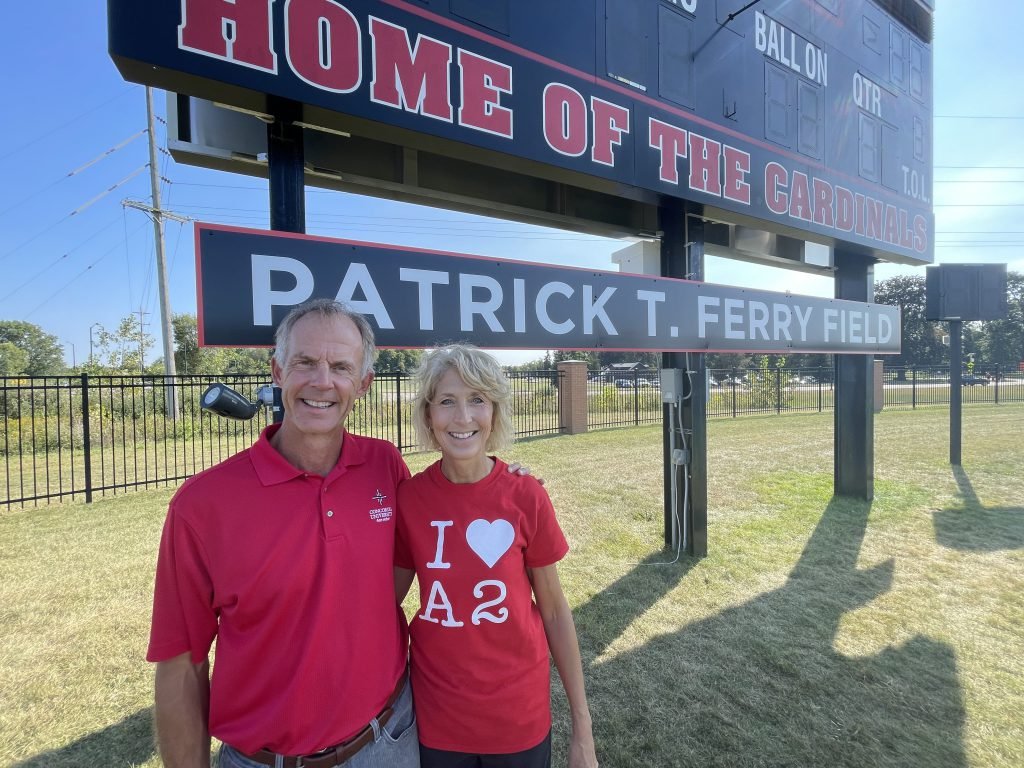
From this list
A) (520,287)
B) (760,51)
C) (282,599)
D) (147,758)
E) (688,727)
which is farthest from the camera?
(760,51)

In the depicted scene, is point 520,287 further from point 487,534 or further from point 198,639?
point 198,639

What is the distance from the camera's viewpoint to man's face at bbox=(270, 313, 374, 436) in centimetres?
137

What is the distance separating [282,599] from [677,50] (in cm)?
450

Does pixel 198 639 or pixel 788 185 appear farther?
pixel 788 185

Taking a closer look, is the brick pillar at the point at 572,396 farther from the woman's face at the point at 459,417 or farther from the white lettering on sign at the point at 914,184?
the woman's face at the point at 459,417

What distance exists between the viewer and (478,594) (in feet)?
4.84

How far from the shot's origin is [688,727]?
2.54m

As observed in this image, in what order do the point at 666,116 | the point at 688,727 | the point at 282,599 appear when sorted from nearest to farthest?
the point at 282,599 < the point at 688,727 < the point at 666,116

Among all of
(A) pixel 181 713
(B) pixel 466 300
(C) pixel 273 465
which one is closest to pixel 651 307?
(B) pixel 466 300

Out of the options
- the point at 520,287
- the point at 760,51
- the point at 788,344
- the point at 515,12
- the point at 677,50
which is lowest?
the point at 788,344

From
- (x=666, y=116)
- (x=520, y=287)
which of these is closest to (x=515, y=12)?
(x=666, y=116)

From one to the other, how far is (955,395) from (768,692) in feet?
33.2

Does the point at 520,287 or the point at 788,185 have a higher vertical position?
the point at 788,185

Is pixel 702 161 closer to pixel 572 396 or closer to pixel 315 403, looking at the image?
pixel 315 403
